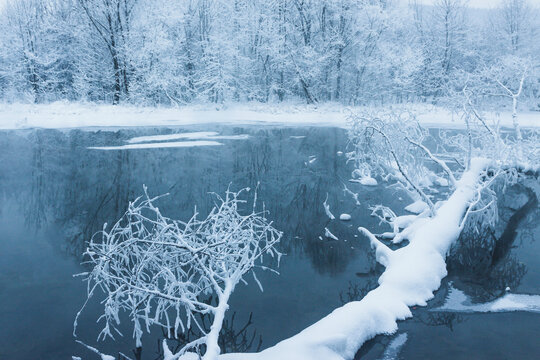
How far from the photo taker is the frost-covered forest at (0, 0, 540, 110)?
3103 centimetres

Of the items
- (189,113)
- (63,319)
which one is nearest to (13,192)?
(63,319)

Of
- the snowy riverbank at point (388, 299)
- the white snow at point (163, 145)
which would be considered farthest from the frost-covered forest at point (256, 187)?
the white snow at point (163, 145)

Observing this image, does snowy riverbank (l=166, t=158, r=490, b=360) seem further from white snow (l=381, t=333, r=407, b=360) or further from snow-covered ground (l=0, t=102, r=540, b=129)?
snow-covered ground (l=0, t=102, r=540, b=129)

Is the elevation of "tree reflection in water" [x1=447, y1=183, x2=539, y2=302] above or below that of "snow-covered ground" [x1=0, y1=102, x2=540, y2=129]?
below

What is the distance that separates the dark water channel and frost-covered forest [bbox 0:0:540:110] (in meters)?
13.5

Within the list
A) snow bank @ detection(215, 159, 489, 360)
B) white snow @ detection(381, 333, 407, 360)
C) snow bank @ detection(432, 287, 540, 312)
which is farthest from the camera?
snow bank @ detection(432, 287, 540, 312)

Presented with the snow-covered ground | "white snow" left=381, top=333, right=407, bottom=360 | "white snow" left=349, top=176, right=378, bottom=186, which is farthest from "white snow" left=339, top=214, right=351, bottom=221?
the snow-covered ground

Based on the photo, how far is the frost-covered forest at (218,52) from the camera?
1222 inches

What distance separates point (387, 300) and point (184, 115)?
2488cm

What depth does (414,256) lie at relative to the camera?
295 inches

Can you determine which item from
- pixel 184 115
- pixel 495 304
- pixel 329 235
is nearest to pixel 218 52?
pixel 184 115

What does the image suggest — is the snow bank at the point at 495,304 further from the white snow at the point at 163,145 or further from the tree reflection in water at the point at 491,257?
the white snow at the point at 163,145

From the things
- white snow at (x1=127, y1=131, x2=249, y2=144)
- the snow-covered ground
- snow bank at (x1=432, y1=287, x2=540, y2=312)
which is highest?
the snow-covered ground

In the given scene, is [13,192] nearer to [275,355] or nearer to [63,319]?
[63,319]
